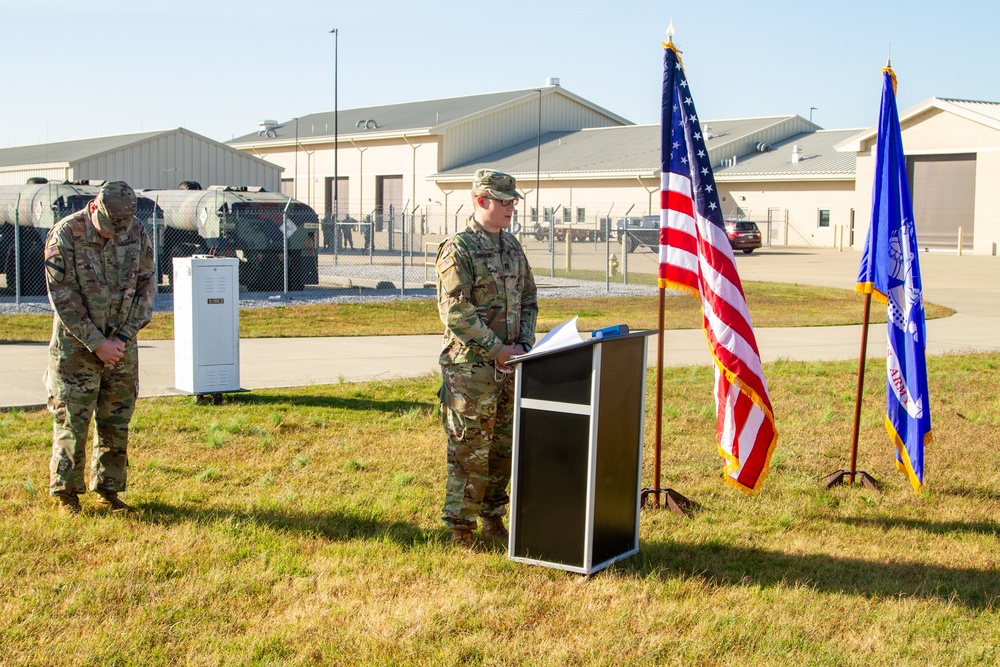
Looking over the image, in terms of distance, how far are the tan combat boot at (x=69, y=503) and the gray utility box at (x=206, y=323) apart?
10.4ft

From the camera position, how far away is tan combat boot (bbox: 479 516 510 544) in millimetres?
5582

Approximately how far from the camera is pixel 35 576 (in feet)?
16.0

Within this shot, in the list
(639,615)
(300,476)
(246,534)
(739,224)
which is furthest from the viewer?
(739,224)

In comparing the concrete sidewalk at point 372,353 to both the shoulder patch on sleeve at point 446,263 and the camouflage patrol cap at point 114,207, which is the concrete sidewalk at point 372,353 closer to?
the camouflage patrol cap at point 114,207

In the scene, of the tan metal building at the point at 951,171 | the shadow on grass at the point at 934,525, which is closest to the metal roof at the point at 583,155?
the tan metal building at the point at 951,171

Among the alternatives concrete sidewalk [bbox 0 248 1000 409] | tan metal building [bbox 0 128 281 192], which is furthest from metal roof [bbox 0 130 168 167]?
concrete sidewalk [bbox 0 248 1000 409]

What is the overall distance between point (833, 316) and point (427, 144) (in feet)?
135

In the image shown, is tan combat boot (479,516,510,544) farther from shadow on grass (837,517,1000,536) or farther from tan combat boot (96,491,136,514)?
shadow on grass (837,517,1000,536)

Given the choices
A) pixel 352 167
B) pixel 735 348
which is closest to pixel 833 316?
pixel 735 348

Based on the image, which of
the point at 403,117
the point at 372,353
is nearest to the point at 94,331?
the point at 372,353

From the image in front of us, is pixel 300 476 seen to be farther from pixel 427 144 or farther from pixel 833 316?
pixel 427 144

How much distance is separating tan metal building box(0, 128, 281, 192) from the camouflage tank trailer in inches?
662

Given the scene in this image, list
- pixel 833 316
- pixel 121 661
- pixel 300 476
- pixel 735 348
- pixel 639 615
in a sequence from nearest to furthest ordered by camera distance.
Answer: pixel 121 661 < pixel 639 615 < pixel 735 348 < pixel 300 476 < pixel 833 316

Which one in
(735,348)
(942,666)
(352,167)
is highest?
(352,167)
